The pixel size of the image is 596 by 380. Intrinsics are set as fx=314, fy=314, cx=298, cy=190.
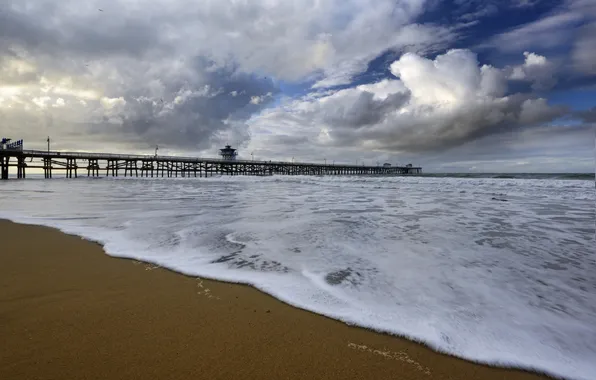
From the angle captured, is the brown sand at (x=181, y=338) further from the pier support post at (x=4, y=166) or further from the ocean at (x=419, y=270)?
the pier support post at (x=4, y=166)

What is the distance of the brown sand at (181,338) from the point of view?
6.07 ft

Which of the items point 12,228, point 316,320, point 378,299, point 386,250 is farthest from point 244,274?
point 12,228

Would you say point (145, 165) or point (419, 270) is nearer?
point (419, 270)

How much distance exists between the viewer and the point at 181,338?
216 cm

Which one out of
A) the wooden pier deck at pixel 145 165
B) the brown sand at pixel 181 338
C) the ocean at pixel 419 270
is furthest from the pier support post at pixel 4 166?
the brown sand at pixel 181 338

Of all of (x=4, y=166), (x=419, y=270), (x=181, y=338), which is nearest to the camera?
(x=181, y=338)

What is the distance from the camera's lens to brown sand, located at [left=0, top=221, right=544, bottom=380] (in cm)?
185

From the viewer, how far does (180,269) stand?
3.71 metres

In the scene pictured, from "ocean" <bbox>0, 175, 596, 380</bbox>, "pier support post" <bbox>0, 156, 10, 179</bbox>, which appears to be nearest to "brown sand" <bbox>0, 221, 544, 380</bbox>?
"ocean" <bbox>0, 175, 596, 380</bbox>

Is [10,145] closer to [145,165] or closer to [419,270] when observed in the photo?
[145,165]

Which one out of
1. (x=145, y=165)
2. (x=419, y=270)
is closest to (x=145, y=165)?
(x=145, y=165)

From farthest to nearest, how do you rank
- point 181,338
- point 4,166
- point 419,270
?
point 4,166, point 419,270, point 181,338

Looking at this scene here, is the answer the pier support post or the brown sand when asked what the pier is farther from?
the brown sand

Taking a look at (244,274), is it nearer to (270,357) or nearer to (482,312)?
(270,357)
